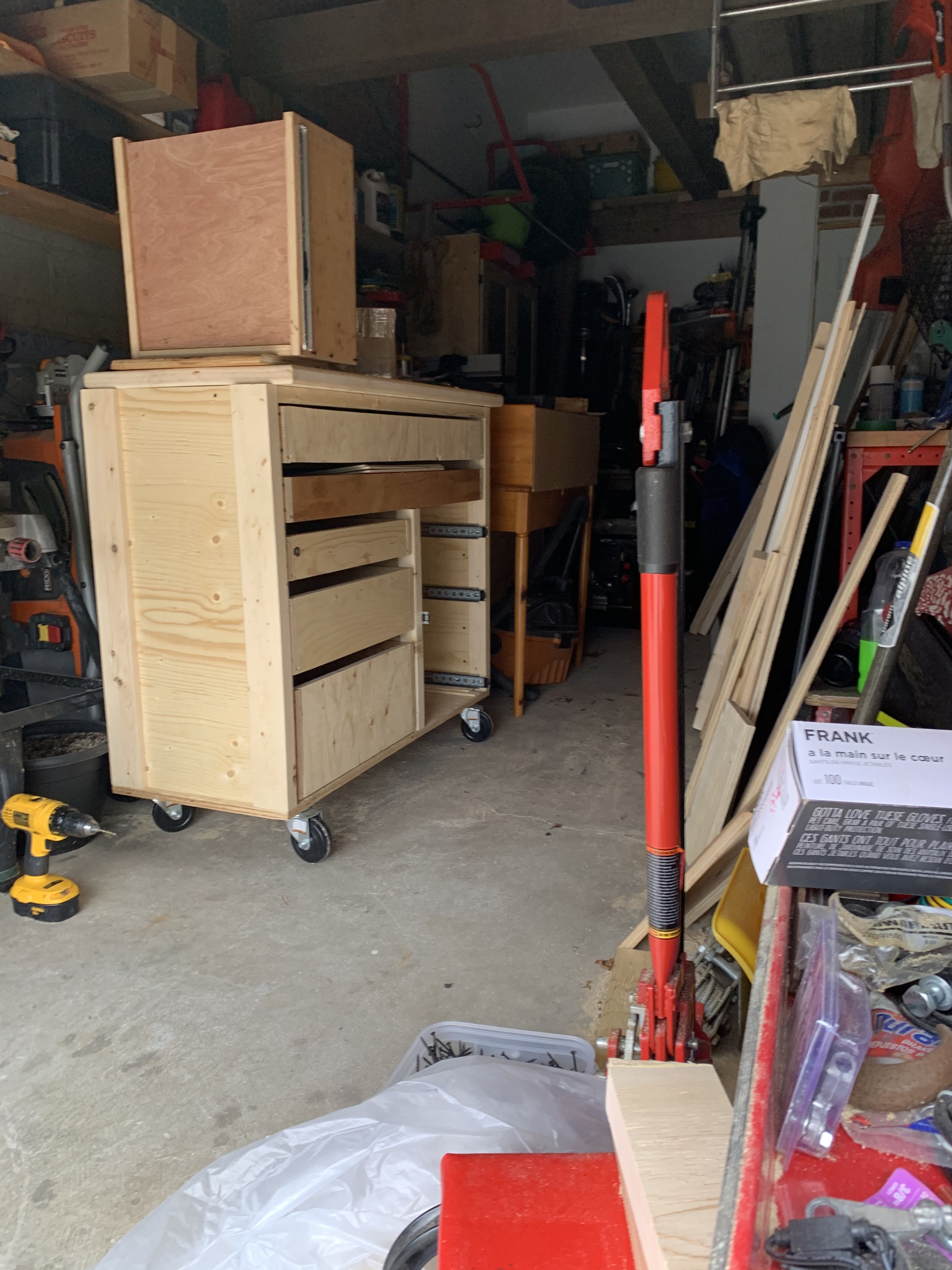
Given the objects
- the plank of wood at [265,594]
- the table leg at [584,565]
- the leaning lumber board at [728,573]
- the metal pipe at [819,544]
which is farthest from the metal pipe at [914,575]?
the table leg at [584,565]

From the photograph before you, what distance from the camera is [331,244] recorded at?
75.7 inches

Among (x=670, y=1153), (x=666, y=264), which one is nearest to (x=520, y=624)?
(x=670, y=1153)

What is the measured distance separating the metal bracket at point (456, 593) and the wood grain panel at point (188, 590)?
3.49 ft

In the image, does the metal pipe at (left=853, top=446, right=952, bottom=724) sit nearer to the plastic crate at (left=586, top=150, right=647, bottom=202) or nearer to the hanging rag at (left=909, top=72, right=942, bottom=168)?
the hanging rag at (left=909, top=72, right=942, bottom=168)

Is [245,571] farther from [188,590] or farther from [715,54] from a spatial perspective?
[715,54]

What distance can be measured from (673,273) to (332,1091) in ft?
18.6

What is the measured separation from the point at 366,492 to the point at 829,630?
1054 millimetres

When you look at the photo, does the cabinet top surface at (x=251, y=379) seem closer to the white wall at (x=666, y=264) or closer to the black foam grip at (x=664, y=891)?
the black foam grip at (x=664, y=891)

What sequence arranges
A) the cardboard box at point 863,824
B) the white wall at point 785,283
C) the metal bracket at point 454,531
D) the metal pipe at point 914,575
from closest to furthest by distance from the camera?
the cardboard box at point 863,824
the metal pipe at point 914,575
the metal bracket at point 454,531
the white wall at point 785,283

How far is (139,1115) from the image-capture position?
1.28m

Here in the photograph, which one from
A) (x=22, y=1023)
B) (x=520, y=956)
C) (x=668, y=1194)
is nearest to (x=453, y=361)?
(x=520, y=956)

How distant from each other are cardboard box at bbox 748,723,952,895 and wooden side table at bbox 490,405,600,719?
2.16 metres

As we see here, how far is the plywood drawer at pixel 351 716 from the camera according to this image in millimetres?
1952

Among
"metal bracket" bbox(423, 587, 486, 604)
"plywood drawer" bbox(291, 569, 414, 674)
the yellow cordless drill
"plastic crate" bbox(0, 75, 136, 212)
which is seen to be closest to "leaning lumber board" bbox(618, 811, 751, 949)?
"plywood drawer" bbox(291, 569, 414, 674)
